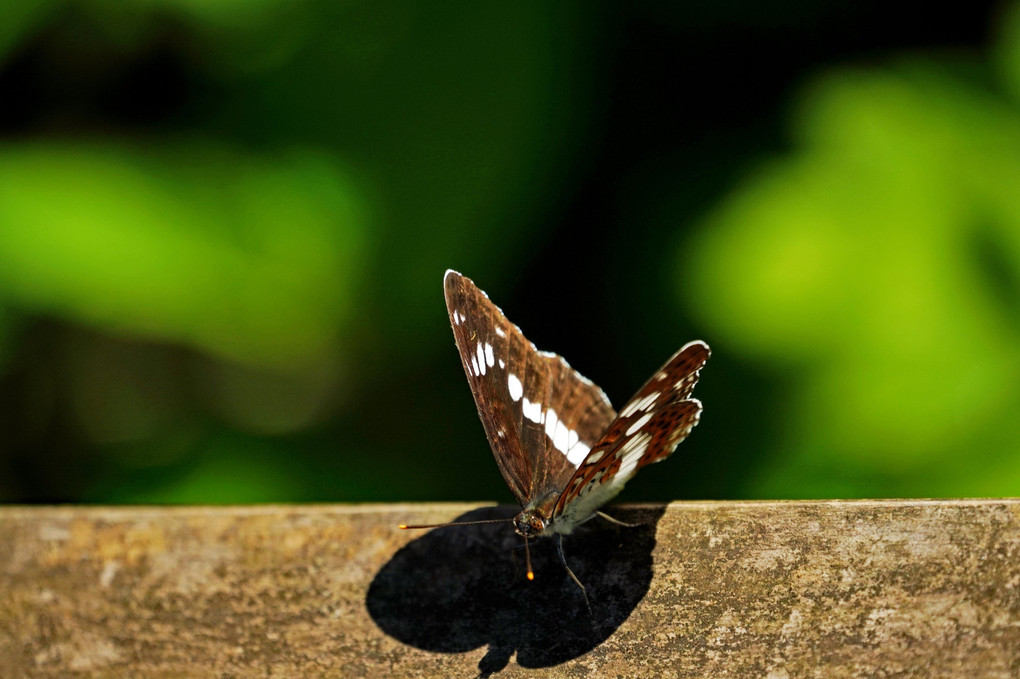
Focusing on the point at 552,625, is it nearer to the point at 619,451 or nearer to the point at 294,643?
the point at 619,451

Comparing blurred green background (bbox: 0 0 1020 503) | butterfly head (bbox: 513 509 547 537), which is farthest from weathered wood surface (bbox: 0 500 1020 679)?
blurred green background (bbox: 0 0 1020 503)

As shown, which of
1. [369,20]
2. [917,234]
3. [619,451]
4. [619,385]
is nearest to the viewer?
[619,451]

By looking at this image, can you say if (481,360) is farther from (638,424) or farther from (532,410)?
(638,424)

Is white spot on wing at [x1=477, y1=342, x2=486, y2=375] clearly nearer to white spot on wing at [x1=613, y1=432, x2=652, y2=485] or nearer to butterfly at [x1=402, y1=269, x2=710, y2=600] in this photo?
butterfly at [x1=402, y1=269, x2=710, y2=600]

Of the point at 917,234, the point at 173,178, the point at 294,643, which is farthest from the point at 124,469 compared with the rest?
the point at 917,234

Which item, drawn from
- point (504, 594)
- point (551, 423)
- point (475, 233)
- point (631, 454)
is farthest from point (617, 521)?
point (475, 233)
